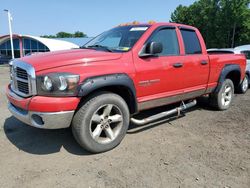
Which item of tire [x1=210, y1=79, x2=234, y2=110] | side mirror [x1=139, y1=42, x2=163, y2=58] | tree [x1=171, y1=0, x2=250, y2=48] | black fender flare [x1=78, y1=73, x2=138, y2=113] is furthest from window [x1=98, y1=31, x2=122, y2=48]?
tree [x1=171, y1=0, x2=250, y2=48]

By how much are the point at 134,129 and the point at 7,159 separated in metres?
2.22

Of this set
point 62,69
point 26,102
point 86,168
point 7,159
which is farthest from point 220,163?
point 7,159

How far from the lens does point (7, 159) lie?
3.39 m

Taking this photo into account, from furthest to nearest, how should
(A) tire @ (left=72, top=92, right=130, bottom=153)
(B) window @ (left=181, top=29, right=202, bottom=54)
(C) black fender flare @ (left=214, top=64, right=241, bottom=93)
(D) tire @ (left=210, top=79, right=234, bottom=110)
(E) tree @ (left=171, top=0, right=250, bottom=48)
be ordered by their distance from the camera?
(E) tree @ (left=171, top=0, right=250, bottom=48) → (D) tire @ (left=210, top=79, right=234, bottom=110) → (C) black fender flare @ (left=214, top=64, right=241, bottom=93) → (B) window @ (left=181, top=29, right=202, bottom=54) → (A) tire @ (left=72, top=92, right=130, bottom=153)

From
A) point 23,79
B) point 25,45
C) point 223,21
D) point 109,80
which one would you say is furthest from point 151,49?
point 223,21

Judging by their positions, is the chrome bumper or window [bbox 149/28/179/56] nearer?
the chrome bumper

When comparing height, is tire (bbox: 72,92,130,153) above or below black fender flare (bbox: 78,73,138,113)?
below

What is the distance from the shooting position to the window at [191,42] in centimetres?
483

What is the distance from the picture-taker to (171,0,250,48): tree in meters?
38.7

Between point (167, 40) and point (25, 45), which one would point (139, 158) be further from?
point (25, 45)

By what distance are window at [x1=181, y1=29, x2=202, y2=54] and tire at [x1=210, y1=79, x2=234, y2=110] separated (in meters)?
1.33

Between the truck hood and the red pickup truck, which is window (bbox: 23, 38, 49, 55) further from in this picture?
the truck hood

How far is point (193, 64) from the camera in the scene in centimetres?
475

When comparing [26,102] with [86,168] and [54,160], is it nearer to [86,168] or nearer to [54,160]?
[54,160]
